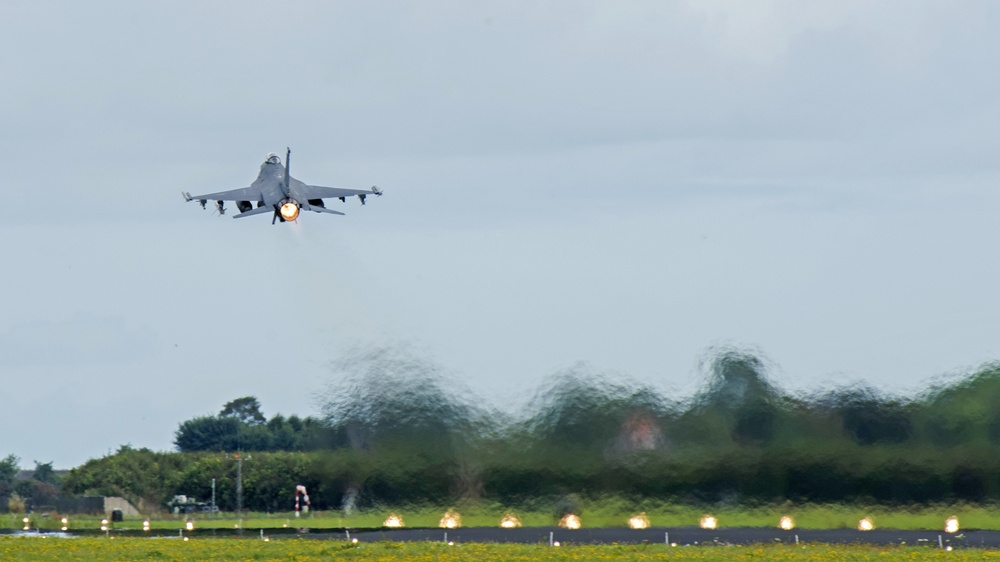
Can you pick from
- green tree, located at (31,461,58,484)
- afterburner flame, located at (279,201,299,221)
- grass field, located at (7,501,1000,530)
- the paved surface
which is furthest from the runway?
green tree, located at (31,461,58,484)

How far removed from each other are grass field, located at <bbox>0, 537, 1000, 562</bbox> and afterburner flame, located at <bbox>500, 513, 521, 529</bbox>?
6208 mm

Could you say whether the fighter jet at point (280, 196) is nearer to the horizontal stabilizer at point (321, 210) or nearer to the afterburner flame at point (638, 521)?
the horizontal stabilizer at point (321, 210)

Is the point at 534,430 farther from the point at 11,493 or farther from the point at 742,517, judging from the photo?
the point at 11,493

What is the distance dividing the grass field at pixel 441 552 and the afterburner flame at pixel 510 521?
244 inches

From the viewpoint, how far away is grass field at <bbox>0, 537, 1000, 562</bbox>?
40562 millimetres

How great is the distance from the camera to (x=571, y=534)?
5156 cm

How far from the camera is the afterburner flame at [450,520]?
51938mm

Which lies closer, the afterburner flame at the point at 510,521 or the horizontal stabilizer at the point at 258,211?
the horizontal stabilizer at the point at 258,211

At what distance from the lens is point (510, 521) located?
170 feet

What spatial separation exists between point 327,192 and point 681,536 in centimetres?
1602

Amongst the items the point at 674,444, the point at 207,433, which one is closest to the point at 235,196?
the point at 674,444

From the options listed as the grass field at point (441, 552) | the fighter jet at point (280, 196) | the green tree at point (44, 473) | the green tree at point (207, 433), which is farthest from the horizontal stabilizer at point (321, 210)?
the green tree at point (44, 473)

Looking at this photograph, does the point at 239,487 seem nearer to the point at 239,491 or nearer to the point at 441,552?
the point at 239,491

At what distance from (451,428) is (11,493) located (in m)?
55.2
